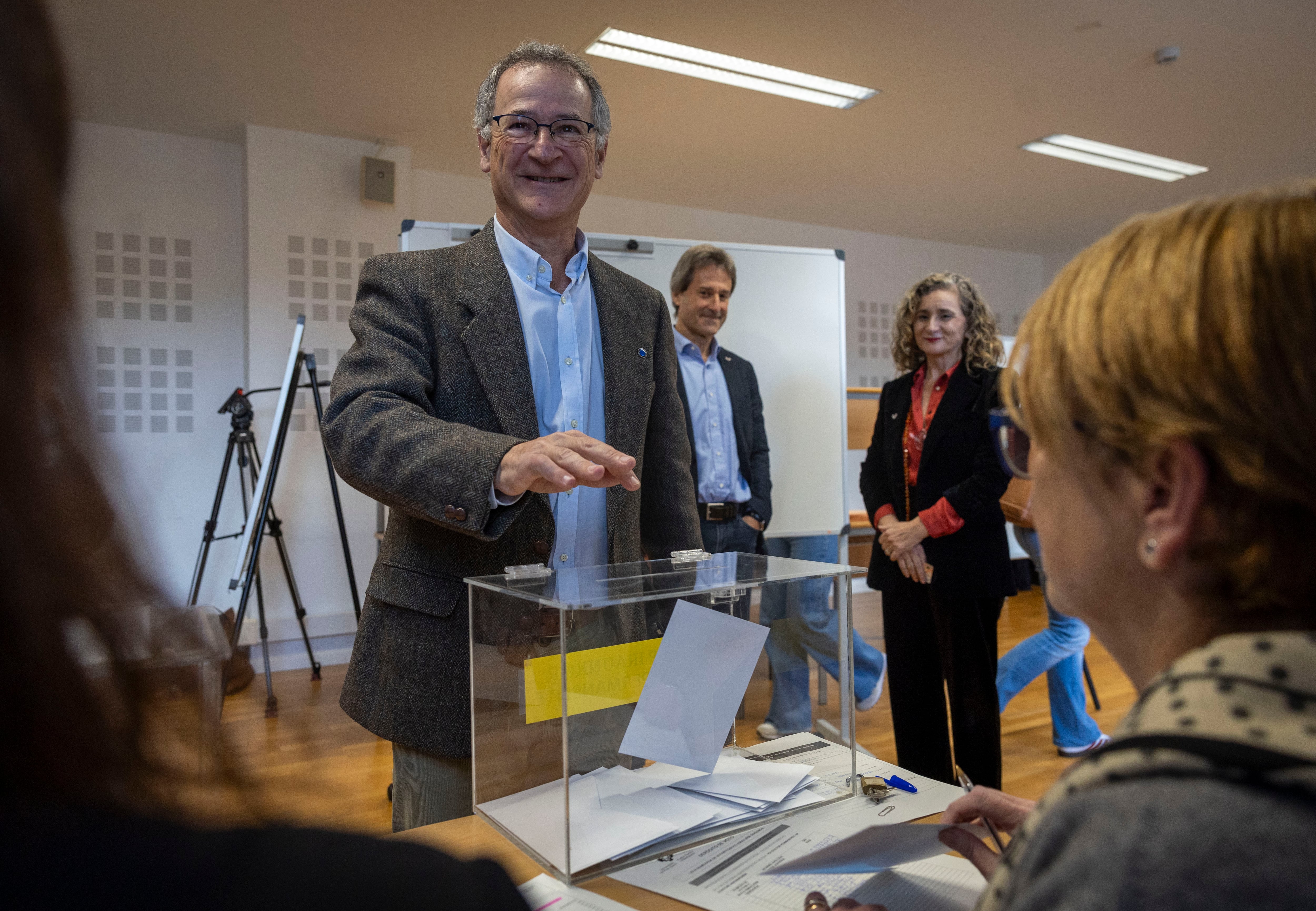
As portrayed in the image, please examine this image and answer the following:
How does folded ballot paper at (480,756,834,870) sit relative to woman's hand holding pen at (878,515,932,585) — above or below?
below

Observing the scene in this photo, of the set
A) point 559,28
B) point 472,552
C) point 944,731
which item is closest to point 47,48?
point 472,552

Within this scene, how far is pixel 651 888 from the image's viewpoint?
0.76 metres

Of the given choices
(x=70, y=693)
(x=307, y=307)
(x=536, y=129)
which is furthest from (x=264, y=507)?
(x=70, y=693)

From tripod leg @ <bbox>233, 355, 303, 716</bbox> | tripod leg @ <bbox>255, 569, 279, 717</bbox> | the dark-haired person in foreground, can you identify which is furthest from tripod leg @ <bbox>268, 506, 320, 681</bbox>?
the dark-haired person in foreground

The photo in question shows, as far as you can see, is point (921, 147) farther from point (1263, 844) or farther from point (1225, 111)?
point (1263, 844)

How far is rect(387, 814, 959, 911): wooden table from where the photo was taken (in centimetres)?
74

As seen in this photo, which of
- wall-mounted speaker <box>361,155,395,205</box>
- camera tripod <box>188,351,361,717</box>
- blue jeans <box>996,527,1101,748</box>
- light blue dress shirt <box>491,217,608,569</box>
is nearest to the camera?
light blue dress shirt <box>491,217,608,569</box>

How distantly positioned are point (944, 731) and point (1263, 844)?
239 centimetres

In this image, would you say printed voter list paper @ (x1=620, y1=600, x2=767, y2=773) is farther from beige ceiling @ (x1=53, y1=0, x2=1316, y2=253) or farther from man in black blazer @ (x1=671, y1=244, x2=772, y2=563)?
beige ceiling @ (x1=53, y1=0, x2=1316, y2=253)

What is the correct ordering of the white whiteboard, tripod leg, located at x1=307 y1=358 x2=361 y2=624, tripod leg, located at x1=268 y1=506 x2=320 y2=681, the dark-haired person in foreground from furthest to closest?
tripod leg, located at x1=268 y1=506 x2=320 y2=681
tripod leg, located at x1=307 y1=358 x2=361 y2=624
the white whiteboard
the dark-haired person in foreground

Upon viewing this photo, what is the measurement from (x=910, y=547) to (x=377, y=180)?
11.7ft

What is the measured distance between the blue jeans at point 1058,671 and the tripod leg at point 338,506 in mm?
2545

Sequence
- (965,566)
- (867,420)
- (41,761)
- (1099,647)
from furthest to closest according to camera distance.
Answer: (1099,647) < (867,420) < (965,566) < (41,761)

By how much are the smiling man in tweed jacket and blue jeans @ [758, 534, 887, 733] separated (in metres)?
0.18
